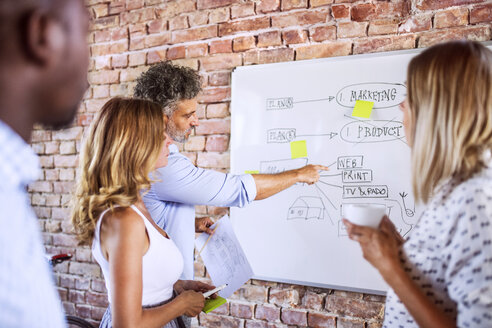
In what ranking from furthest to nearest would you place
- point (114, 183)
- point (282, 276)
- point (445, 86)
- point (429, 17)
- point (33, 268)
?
point (282, 276) → point (429, 17) → point (114, 183) → point (445, 86) → point (33, 268)

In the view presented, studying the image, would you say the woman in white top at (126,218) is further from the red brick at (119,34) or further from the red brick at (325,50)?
the red brick at (119,34)

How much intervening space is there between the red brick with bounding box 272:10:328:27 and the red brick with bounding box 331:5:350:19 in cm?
4

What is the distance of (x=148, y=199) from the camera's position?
1.48 metres

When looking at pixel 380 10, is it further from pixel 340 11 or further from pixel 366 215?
pixel 366 215

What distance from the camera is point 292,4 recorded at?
1.87m

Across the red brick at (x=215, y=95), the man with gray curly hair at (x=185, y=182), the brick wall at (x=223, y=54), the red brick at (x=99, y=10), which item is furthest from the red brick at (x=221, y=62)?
the red brick at (x=99, y=10)

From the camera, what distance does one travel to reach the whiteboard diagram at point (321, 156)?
1664 millimetres

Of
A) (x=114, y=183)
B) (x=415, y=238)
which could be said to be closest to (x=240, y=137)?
(x=114, y=183)

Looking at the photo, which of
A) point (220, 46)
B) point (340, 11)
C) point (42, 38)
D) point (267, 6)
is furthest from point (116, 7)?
point (42, 38)

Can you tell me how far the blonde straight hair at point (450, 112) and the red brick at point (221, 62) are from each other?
126cm

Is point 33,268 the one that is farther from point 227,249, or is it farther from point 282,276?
point 282,276

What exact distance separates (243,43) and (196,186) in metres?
0.92

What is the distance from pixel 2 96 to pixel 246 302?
1.69 metres

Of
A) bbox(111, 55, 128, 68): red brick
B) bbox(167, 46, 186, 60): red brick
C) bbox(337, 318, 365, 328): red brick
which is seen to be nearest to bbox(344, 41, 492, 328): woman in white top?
bbox(337, 318, 365, 328): red brick
